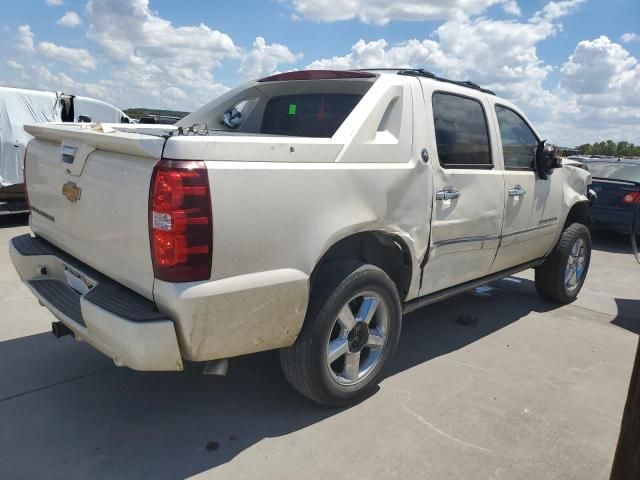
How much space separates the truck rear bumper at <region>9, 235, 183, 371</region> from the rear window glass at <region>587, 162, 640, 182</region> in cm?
918

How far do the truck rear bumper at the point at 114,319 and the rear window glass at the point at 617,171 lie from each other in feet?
30.1

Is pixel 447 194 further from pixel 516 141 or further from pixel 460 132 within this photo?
pixel 516 141

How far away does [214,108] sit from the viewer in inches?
169

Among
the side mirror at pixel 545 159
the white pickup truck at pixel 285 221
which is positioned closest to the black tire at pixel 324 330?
the white pickup truck at pixel 285 221

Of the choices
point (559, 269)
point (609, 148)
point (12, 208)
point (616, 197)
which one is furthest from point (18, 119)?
point (609, 148)

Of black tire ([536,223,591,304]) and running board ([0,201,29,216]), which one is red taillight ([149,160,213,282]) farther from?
→ running board ([0,201,29,216])

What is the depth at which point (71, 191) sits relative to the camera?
9.37 ft

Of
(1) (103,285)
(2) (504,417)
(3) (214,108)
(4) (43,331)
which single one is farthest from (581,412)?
(4) (43,331)

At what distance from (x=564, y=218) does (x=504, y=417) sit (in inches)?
108

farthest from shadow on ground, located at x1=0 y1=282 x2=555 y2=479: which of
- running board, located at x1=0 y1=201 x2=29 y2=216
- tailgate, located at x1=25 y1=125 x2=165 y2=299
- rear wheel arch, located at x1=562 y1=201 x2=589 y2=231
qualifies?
running board, located at x1=0 y1=201 x2=29 y2=216

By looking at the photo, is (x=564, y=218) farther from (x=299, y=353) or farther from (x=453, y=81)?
(x=299, y=353)

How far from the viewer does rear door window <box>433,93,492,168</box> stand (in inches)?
140

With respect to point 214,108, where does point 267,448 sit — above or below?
below

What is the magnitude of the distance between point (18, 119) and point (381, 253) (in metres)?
7.80
